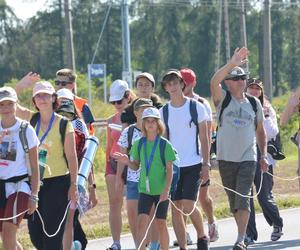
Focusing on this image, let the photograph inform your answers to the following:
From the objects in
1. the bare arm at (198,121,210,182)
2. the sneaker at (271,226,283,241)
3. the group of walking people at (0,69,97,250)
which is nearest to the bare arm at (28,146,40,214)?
the group of walking people at (0,69,97,250)

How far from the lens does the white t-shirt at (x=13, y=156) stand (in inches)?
355

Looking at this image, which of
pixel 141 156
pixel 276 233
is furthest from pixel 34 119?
pixel 276 233

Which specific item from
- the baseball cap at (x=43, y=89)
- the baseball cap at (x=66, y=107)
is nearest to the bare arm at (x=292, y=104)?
the baseball cap at (x=66, y=107)

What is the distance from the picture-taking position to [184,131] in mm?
10633

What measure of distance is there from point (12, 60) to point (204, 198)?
79.9 meters

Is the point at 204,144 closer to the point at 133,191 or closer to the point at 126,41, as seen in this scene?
the point at 133,191

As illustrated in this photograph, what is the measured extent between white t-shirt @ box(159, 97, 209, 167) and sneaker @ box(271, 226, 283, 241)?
2139 mm

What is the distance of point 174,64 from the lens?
97.8 meters

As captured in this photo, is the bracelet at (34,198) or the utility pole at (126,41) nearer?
the bracelet at (34,198)

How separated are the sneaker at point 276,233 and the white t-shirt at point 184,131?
2.14 m

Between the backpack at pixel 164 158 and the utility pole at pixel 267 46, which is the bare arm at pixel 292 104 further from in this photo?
the utility pole at pixel 267 46

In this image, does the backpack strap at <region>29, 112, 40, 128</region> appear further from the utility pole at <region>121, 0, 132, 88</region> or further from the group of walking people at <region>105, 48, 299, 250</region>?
the utility pole at <region>121, 0, 132, 88</region>

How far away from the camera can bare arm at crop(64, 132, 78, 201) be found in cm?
942

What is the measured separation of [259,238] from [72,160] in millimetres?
3918
